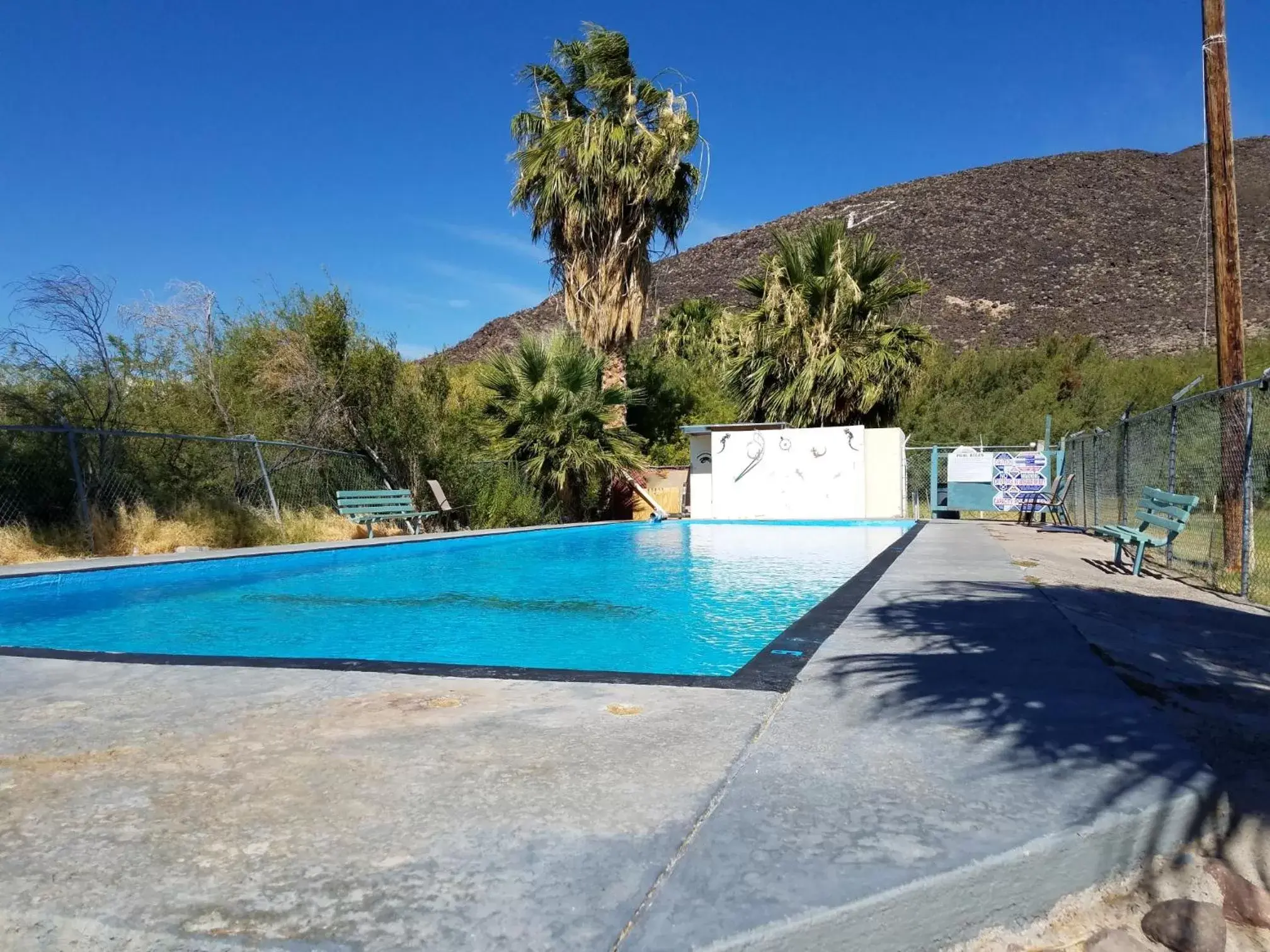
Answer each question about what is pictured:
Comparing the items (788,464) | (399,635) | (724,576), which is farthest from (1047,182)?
(399,635)

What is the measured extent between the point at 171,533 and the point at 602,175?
1059 cm

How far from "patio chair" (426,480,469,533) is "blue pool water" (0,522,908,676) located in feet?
7.20

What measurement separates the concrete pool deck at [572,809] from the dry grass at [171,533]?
686 cm

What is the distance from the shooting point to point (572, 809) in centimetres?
199

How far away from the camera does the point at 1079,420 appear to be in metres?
26.8

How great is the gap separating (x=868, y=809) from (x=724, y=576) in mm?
6895

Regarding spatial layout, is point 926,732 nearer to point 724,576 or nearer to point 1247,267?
point 724,576

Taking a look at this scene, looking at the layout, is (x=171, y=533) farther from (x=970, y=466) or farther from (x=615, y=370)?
(x=970, y=466)

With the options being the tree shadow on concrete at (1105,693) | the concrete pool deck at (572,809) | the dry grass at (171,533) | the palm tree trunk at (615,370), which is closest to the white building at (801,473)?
the palm tree trunk at (615,370)

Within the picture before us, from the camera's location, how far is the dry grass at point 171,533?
8.92 meters

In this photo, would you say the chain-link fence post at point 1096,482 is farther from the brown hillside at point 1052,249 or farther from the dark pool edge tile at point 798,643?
the brown hillside at point 1052,249

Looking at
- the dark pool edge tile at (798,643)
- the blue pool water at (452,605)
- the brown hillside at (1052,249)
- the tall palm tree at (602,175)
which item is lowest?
the blue pool water at (452,605)

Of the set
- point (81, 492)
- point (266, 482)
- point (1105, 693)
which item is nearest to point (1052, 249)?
point (266, 482)

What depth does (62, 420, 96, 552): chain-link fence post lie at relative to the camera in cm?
914
